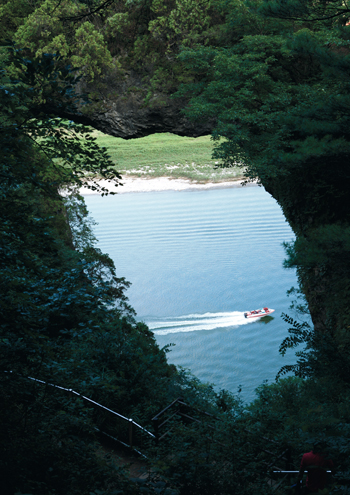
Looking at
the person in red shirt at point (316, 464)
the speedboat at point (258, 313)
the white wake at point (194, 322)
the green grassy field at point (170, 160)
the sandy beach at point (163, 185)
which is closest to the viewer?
the person in red shirt at point (316, 464)

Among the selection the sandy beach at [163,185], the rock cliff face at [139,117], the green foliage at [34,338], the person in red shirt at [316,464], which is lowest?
the person in red shirt at [316,464]

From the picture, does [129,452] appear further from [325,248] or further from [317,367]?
[325,248]

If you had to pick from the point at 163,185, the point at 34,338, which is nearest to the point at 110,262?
the point at 34,338

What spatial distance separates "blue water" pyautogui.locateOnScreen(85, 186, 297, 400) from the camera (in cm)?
1590

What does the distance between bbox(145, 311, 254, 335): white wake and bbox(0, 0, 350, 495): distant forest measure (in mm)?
4407

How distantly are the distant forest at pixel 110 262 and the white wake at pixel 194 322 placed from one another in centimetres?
441

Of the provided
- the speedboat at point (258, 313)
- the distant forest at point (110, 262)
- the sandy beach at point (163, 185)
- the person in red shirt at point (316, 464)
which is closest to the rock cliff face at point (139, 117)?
the distant forest at point (110, 262)

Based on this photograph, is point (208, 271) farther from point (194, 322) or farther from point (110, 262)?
point (110, 262)

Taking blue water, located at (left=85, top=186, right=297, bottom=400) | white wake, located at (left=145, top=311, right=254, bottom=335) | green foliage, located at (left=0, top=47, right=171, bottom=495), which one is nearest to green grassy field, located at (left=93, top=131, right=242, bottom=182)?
blue water, located at (left=85, top=186, right=297, bottom=400)

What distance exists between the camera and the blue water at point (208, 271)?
15.9m

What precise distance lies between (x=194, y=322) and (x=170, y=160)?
1750 cm

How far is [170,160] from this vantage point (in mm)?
32219

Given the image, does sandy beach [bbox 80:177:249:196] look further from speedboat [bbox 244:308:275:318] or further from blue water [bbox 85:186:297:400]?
speedboat [bbox 244:308:275:318]

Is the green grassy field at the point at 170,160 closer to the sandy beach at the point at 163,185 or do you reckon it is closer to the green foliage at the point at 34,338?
the sandy beach at the point at 163,185
